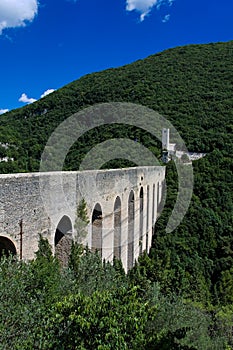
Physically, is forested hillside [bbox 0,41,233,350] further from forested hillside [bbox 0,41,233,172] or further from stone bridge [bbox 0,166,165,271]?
stone bridge [bbox 0,166,165,271]

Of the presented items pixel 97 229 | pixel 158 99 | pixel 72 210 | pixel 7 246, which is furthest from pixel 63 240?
pixel 158 99

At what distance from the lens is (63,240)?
26.0ft

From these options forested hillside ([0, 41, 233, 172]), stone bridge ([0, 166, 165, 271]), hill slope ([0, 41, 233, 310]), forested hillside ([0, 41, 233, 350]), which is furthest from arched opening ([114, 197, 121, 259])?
forested hillside ([0, 41, 233, 172])

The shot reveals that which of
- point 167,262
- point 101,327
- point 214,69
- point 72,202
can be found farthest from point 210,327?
point 214,69

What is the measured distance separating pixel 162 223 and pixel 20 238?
13.3 m

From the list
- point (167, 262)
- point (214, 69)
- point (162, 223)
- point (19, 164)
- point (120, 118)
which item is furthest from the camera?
point (214, 69)

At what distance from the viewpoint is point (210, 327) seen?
697 centimetres

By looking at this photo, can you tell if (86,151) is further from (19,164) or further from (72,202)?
(72,202)

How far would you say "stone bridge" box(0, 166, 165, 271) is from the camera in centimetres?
565

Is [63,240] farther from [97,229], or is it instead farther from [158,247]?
[158,247]

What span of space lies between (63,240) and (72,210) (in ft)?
2.82

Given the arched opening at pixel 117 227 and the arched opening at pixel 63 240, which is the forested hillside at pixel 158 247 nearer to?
the arched opening at pixel 117 227

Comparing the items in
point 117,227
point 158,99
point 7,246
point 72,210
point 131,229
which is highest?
point 158,99

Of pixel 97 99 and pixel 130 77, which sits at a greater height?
pixel 130 77
